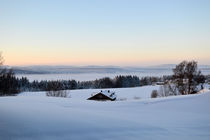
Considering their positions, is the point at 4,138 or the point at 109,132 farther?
the point at 109,132

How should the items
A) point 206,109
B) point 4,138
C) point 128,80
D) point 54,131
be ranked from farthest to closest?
point 128,80 < point 206,109 < point 54,131 < point 4,138

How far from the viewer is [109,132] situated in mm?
2637

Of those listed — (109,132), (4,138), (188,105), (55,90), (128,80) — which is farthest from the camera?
(128,80)

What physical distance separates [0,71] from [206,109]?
21057 millimetres

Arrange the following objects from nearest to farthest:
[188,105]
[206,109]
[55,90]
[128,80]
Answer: [206,109] → [188,105] → [55,90] → [128,80]

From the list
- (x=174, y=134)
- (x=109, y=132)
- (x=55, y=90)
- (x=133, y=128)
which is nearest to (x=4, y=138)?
(x=109, y=132)

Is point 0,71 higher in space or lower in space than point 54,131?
higher

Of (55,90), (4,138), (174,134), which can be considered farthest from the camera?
(55,90)

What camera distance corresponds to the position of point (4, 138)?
204 cm

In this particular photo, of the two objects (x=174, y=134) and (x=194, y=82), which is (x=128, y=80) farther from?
(x=174, y=134)

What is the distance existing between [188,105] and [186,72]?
1189 centimetres

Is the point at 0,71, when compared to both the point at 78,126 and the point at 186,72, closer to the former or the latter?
the point at 78,126

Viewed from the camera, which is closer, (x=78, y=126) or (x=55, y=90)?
(x=78, y=126)

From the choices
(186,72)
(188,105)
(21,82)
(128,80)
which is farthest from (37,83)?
(188,105)
